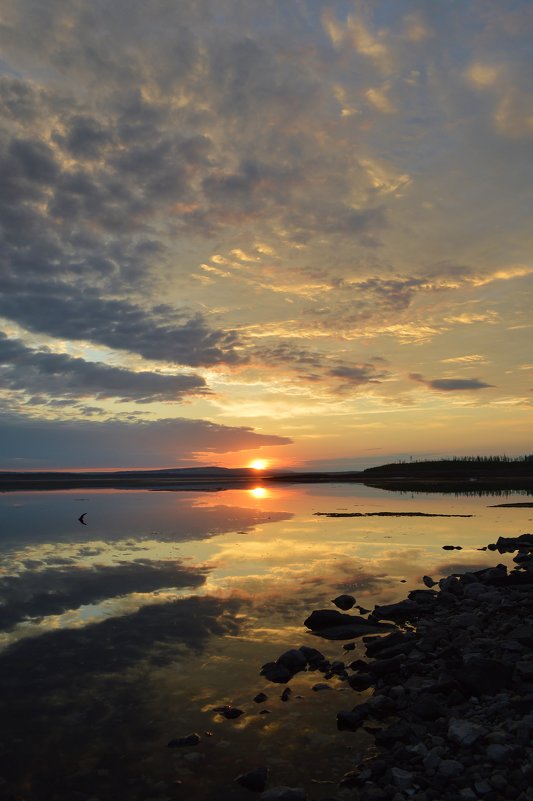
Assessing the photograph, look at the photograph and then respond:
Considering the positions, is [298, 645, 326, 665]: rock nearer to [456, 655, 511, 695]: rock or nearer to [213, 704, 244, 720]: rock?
[213, 704, 244, 720]: rock

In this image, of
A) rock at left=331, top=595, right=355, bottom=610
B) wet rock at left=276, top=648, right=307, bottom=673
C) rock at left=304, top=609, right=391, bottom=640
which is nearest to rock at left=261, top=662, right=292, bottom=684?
wet rock at left=276, top=648, right=307, bottom=673

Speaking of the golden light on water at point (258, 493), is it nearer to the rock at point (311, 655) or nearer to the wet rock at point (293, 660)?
the rock at point (311, 655)

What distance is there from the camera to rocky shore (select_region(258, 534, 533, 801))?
7.84m

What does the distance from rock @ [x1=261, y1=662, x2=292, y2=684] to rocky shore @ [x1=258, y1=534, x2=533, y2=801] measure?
2cm

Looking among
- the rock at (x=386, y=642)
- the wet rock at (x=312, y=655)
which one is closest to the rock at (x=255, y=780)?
the wet rock at (x=312, y=655)

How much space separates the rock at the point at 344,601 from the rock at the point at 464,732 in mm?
8418

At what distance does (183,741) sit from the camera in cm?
951

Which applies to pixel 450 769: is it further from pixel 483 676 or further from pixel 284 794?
pixel 483 676

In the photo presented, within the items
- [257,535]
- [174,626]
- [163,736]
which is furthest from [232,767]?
[257,535]

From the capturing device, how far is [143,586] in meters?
20.1

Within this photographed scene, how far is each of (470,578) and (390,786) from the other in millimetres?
Result: 13364

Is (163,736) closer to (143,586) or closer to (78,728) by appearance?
(78,728)

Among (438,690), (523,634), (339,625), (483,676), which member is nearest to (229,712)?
(438,690)

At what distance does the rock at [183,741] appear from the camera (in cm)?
945
